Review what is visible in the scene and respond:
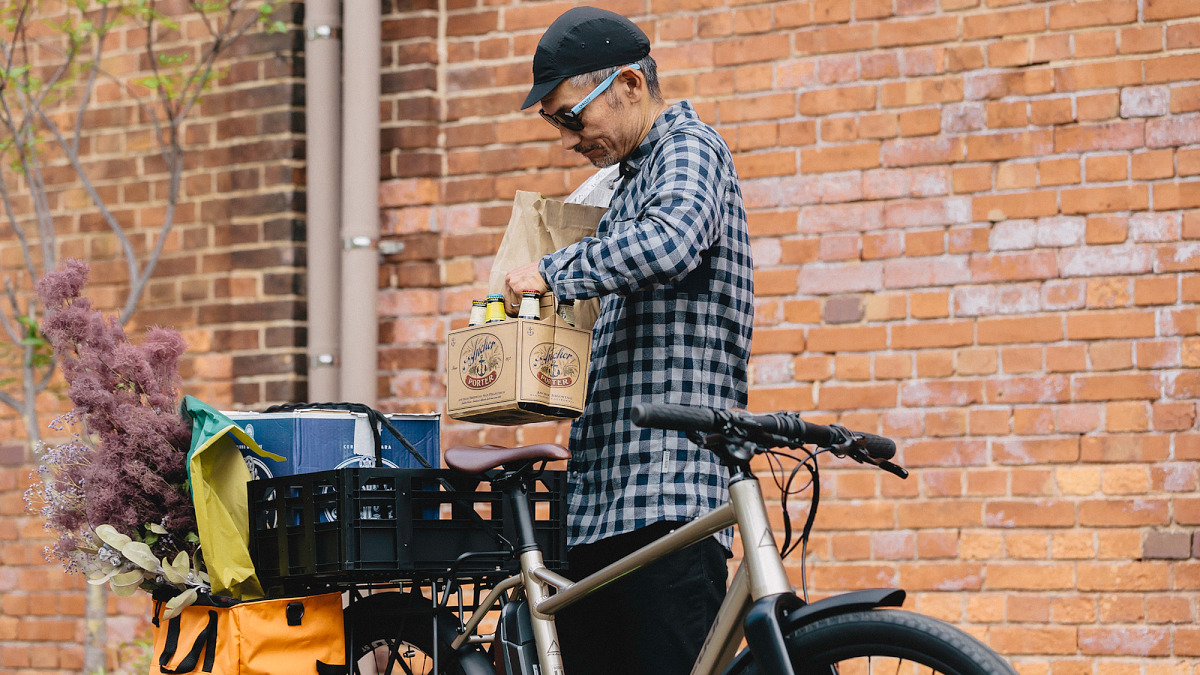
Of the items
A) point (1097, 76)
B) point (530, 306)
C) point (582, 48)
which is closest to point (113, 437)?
point (530, 306)

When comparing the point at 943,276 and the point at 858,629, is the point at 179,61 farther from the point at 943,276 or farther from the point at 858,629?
the point at 858,629

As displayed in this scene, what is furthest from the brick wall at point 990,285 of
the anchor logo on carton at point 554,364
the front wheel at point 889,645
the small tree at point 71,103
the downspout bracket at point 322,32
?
the front wheel at point 889,645

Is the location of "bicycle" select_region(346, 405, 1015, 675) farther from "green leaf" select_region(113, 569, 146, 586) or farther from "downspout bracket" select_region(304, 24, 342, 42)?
"downspout bracket" select_region(304, 24, 342, 42)

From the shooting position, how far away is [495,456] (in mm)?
2740

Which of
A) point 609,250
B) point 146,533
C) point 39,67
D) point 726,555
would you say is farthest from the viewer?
point 39,67

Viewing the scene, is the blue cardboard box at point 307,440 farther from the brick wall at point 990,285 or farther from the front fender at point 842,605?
the brick wall at point 990,285

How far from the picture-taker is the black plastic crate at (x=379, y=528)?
2.64 meters

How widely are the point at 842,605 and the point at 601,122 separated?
3.58ft

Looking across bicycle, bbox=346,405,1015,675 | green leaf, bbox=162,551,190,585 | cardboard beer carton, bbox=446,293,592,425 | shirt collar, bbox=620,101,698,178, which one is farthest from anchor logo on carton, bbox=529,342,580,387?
green leaf, bbox=162,551,190,585

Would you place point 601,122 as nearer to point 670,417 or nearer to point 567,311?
point 567,311

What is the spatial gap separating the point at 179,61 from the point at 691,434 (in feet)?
11.0

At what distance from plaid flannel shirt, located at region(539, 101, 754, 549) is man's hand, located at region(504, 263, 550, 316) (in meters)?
0.02

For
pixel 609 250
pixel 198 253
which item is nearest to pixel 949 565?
pixel 609 250

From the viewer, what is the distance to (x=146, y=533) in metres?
2.85
